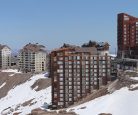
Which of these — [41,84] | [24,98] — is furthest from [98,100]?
[41,84]

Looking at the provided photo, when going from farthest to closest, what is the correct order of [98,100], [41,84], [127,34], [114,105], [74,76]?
[127,34]
[41,84]
[74,76]
[98,100]
[114,105]

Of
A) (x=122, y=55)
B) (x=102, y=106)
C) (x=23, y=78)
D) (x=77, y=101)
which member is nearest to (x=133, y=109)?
(x=102, y=106)

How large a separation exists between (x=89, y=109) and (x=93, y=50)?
4475 cm

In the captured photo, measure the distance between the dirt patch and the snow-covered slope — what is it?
190cm

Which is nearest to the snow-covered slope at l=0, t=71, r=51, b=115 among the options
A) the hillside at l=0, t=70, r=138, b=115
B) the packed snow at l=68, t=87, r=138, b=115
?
the hillside at l=0, t=70, r=138, b=115

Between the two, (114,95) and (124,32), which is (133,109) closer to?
(114,95)

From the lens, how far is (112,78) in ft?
434

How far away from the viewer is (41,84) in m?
171

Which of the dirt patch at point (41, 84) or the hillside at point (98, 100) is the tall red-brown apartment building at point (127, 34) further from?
the hillside at point (98, 100)

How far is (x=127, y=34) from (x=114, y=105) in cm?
8216

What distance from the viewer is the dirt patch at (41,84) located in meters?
168

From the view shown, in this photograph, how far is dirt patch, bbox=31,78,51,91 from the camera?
168 metres

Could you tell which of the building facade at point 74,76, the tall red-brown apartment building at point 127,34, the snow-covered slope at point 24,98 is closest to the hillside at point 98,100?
the snow-covered slope at point 24,98

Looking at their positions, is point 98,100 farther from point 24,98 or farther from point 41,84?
point 41,84
